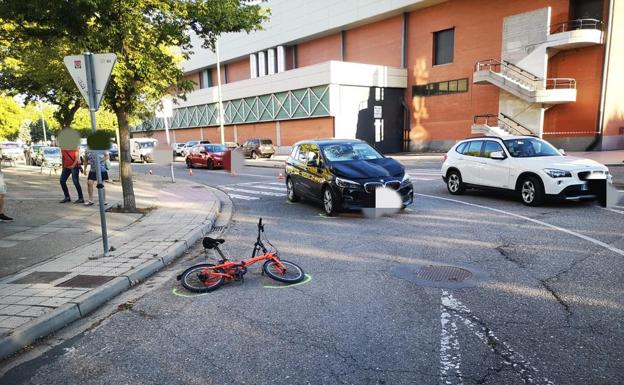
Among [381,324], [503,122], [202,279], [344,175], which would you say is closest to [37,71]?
[344,175]

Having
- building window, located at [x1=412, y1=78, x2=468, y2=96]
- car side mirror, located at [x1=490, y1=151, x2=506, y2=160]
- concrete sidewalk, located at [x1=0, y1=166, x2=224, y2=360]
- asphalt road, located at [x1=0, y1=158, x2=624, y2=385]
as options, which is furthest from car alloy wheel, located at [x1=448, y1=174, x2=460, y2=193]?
building window, located at [x1=412, y1=78, x2=468, y2=96]

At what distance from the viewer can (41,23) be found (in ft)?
29.2

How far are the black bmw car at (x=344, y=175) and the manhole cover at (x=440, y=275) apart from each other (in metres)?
3.44

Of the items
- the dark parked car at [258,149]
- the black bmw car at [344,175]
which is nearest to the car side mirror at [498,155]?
the black bmw car at [344,175]

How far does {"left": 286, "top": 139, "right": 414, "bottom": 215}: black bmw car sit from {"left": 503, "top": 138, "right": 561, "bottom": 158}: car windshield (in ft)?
9.75

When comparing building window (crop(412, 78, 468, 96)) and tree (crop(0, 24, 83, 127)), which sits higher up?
building window (crop(412, 78, 468, 96))

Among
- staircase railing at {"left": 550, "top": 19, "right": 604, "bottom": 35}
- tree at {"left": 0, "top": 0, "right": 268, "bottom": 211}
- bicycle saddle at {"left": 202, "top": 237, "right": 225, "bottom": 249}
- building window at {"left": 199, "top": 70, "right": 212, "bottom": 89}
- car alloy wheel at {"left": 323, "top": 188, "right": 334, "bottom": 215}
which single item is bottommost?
car alloy wheel at {"left": 323, "top": 188, "right": 334, "bottom": 215}

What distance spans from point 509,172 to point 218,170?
1920 cm

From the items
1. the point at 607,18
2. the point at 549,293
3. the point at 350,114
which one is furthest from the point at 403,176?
the point at 350,114

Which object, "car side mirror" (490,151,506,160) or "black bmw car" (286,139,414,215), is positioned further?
"car side mirror" (490,151,506,160)

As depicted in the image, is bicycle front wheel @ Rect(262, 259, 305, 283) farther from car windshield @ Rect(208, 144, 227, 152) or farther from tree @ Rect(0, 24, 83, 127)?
car windshield @ Rect(208, 144, 227, 152)

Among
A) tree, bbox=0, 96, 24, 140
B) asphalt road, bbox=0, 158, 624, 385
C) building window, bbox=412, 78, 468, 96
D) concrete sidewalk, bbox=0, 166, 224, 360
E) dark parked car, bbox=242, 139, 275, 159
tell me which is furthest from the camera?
dark parked car, bbox=242, 139, 275, 159

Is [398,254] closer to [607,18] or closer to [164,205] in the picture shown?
[164,205]

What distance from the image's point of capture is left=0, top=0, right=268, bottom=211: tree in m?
8.66
